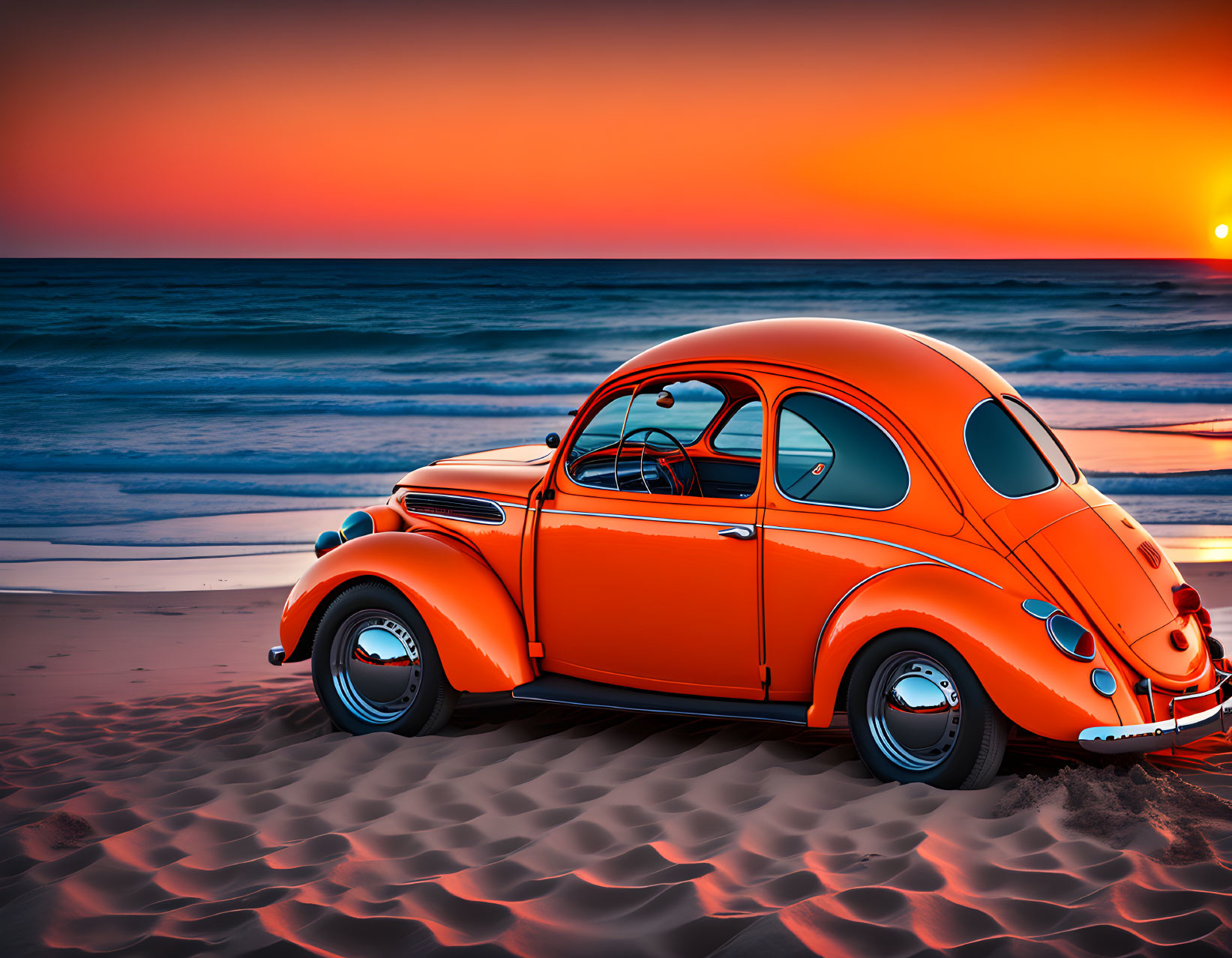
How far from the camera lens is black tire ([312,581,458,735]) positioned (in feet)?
18.7

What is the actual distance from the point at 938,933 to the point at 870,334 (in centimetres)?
Result: 295

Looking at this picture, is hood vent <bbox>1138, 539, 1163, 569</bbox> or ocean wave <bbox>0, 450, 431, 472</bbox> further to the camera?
ocean wave <bbox>0, 450, 431, 472</bbox>

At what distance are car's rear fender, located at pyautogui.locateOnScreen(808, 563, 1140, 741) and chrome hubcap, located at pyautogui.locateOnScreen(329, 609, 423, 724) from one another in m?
2.36

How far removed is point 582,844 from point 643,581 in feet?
4.69

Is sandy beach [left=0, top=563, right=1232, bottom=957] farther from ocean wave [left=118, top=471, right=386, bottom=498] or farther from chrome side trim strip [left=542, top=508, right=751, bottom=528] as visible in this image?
ocean wave [left=118, top=471, right=386, bottom=498]

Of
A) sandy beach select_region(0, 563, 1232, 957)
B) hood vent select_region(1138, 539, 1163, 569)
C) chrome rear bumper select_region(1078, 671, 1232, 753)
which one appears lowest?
sandy beach select_region(0, 563, 1232, 957)

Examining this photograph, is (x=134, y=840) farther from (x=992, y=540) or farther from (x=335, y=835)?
(x=992, y=540)

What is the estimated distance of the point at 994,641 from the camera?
4.43 meters

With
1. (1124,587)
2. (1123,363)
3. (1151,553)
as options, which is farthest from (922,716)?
(1123,363)

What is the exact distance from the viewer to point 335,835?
445cm

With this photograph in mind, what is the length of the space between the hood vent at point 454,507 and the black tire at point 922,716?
218cm

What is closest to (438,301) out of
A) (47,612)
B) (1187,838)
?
(47,612)

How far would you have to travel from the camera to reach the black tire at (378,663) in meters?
5.71

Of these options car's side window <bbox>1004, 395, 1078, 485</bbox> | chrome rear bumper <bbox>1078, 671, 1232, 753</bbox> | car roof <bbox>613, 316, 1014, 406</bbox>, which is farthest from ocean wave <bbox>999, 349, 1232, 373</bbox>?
chrome rear bumper <bbox>1078, 671, 1232, 753</bbox>
